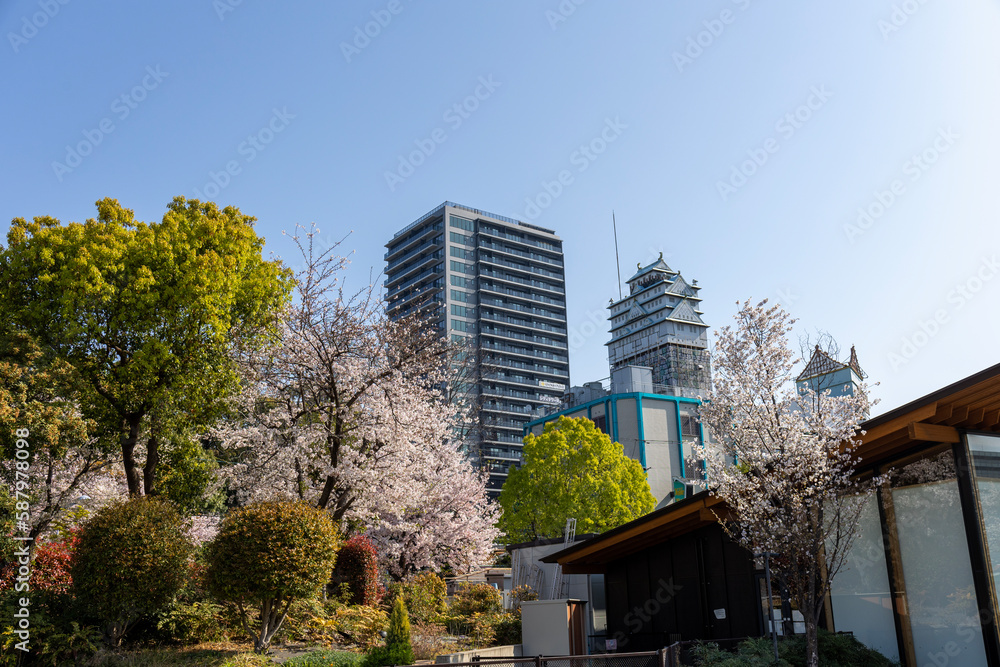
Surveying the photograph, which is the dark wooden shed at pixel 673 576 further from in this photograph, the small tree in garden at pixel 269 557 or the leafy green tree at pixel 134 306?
the leafy green tree at pixel 134 306

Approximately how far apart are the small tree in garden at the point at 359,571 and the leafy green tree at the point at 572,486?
18775mm

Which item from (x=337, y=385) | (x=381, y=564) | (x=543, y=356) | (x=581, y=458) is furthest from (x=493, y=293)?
(x=337, y=385)

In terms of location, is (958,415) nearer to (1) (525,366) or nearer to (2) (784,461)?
(2) (784,461)

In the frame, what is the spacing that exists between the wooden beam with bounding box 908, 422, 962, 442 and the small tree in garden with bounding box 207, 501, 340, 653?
11.2m

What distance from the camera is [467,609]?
75.0ft

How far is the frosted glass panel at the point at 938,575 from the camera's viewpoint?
11750 mm

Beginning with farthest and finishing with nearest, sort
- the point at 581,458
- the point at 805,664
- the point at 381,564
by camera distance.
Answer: the point at 581,458 → the point at 381,564 → the point at 805,664

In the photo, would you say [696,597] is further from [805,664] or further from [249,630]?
[249,630]

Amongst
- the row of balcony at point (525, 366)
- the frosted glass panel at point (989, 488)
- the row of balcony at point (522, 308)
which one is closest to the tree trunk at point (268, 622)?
A: the frosted glass panel at point (989, 488)

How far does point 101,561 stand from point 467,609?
12008mm

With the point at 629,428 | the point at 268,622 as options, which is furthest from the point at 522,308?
the point at 268,622

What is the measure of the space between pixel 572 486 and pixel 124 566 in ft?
96.1

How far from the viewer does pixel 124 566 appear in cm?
1384

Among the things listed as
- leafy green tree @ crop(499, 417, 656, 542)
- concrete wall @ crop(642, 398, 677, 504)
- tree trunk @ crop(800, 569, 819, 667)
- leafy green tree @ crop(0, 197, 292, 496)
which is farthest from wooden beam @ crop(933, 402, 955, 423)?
concrete wall @ crop(642, 398, 677, 504)
